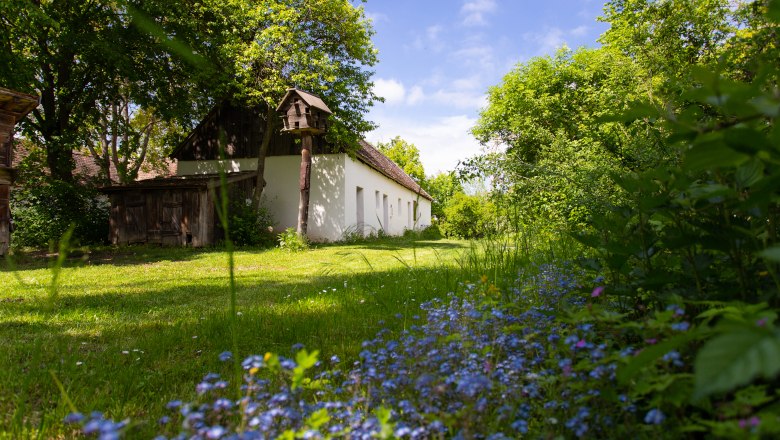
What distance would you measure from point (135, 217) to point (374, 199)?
9.97 m

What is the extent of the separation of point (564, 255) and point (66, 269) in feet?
28.8

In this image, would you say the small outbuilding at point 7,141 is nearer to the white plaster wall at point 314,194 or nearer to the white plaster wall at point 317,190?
the white plaster wall at point 317,190

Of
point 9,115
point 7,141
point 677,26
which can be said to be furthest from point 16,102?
point 677,26

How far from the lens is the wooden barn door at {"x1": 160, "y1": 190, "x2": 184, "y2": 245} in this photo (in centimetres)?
1406

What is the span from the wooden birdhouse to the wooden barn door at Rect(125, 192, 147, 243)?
5743 millimetres

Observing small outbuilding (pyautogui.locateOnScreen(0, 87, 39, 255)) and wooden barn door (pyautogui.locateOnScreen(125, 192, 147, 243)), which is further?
wooden barn door (pyautogui.locateOnScreen(125, 192, 147, 243))

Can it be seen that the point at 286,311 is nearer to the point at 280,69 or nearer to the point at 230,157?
the point at 280,69

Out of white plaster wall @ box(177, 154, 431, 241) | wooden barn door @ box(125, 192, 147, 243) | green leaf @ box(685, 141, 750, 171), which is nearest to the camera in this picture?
green leaf @ box(685, 141, 750, 171)

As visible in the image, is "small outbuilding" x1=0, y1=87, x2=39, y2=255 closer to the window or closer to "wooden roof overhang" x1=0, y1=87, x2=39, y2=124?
"wooden roof overhang" x1=0, y1=87, x2=39, y2=124

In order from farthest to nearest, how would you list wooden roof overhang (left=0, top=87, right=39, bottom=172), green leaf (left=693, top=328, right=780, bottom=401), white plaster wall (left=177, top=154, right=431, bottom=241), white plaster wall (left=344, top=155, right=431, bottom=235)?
white plaster wall (left=344, top=155, right=431, bottom=235)
white plaster wall (left=177, top=154, right=431, bottom=241)
wooden roof overhang (left=0, top=87, right=39, bottom=172)
green leaf (left=693, top=328, right=780, bottom=401)

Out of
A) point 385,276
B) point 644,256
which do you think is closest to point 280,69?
point 385,276

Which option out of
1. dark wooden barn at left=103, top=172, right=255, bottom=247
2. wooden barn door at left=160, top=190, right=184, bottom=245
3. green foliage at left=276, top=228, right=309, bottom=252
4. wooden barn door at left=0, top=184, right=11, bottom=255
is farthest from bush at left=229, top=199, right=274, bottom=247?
wooden barn door at left=0, top=184, right=11, bottom=255

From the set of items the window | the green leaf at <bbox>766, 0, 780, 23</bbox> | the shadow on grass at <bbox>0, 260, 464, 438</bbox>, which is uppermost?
the window

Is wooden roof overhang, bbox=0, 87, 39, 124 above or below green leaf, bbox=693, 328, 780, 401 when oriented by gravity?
above
